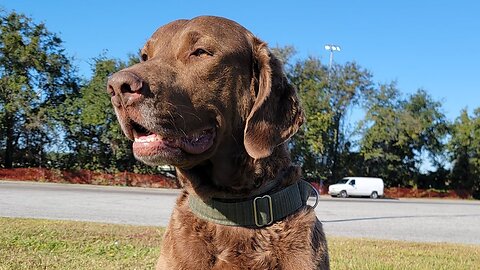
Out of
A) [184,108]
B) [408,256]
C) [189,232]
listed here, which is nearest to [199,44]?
[184,108]

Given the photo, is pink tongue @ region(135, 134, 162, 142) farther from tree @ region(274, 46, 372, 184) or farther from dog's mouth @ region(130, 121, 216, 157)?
tree @ region(274, 46, 372, 184)

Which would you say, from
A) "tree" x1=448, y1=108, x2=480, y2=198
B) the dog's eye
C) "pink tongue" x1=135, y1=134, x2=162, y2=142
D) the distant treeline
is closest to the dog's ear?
the dog's eye

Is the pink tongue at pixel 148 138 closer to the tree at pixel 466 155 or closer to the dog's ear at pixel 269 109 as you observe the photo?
the dog's ear at pixel 269 109

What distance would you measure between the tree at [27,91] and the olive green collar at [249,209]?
4087 centimetres

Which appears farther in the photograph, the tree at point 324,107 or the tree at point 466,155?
the tree at point 466,155

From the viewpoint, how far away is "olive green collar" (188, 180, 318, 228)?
3191mm

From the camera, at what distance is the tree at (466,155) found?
182 feet

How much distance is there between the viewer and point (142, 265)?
6410mm

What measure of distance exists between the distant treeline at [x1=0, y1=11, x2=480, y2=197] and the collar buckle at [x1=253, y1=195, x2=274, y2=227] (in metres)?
30.6

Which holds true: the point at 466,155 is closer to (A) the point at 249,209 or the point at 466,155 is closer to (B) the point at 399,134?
(B) the point at 399,134

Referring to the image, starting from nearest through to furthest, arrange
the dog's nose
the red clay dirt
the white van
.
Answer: the dog's nose
the red clay dirt
the white van

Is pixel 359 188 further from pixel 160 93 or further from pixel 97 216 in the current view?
pixel 160 93

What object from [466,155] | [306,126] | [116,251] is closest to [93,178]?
[306,126]

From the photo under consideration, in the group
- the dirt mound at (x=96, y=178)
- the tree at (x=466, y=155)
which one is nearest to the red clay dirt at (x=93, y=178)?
the dirt mound at (x=96, y=178)
